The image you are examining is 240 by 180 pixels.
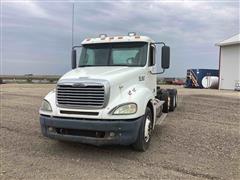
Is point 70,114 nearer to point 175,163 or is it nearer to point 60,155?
point 60,155

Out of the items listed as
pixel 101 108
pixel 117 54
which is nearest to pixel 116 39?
pixel 117 54

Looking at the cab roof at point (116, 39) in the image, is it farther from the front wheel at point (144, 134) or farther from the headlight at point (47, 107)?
the headlight at point (47, 107)

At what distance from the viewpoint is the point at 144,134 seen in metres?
7.53

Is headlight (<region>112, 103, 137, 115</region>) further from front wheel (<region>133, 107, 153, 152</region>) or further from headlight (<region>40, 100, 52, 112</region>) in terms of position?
headlight (<region>40, 100, 52, 112</region>)

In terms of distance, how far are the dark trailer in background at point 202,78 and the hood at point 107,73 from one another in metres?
29.8

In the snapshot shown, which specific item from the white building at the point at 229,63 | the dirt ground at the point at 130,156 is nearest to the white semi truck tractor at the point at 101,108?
the dirt ground at the point at 130,156

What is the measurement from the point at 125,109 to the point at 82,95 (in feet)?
3.06

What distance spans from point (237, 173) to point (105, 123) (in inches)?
101

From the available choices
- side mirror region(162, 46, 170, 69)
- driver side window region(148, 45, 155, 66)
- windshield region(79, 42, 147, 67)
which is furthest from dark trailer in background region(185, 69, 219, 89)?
windshield region(79, 42, 147, 67)

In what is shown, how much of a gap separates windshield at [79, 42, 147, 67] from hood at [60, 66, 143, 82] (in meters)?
0.29

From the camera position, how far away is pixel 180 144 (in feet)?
27.5

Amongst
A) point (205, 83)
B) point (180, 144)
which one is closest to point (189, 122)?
point (180, 144)

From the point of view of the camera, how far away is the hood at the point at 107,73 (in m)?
7.44

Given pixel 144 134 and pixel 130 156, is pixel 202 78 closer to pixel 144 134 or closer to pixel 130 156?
pixel 144 134
